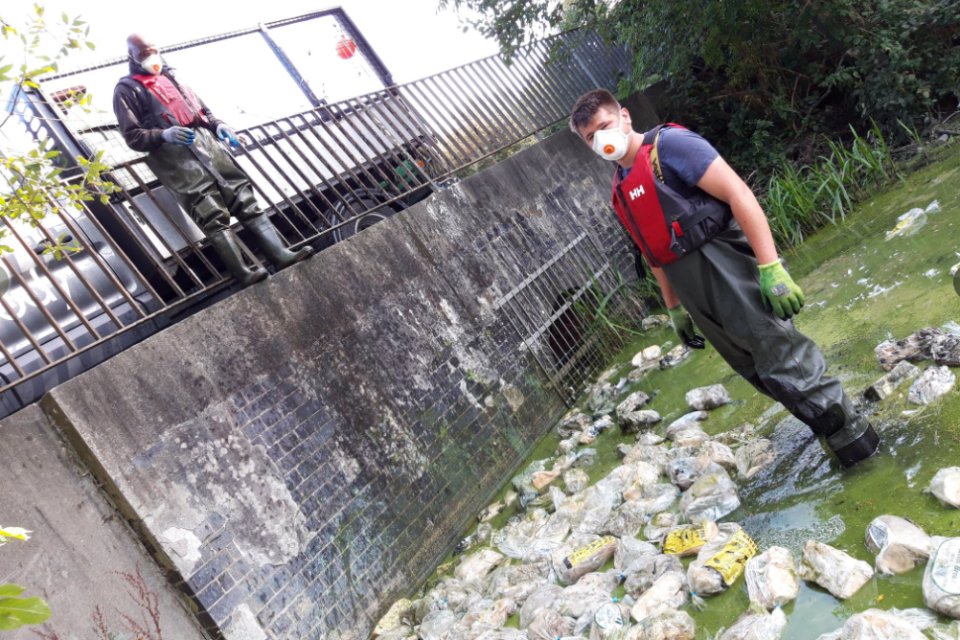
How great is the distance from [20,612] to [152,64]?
12.1 ft

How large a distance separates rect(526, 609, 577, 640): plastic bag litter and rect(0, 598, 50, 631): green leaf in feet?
5.77

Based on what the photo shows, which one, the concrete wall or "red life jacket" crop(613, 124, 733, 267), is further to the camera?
the concrete wall

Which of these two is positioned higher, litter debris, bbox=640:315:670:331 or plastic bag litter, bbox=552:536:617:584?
litter debris, bbox=640:315:670:331

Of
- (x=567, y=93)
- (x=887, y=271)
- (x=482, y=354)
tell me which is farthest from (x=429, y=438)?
(x=567, y=93)

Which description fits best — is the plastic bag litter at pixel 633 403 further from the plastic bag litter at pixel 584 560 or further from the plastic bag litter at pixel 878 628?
the plastic bag litter at pixel 878 628

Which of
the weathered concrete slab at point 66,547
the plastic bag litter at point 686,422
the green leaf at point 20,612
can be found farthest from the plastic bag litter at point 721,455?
the green leaf at point 20,612

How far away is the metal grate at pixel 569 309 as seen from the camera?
567cm

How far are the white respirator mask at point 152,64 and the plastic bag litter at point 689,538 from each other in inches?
158

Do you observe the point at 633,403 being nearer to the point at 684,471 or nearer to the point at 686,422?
the point at 686,422

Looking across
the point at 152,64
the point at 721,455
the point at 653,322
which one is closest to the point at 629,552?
the point at 721,455

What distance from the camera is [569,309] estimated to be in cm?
617

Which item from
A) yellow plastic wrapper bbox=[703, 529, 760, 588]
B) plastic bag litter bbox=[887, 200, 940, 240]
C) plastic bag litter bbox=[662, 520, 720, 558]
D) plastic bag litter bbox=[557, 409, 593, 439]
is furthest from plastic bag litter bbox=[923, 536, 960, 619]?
plastic bag litter bbox=[887, 200, 940, 240]

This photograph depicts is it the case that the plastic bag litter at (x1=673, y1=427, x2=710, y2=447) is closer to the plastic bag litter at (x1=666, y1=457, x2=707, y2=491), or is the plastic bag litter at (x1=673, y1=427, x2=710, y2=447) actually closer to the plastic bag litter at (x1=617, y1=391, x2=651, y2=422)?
the plastic bag litter at (x1=666, y1=457, x2=707, y2=491)

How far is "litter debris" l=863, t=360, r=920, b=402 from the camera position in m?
3.17
